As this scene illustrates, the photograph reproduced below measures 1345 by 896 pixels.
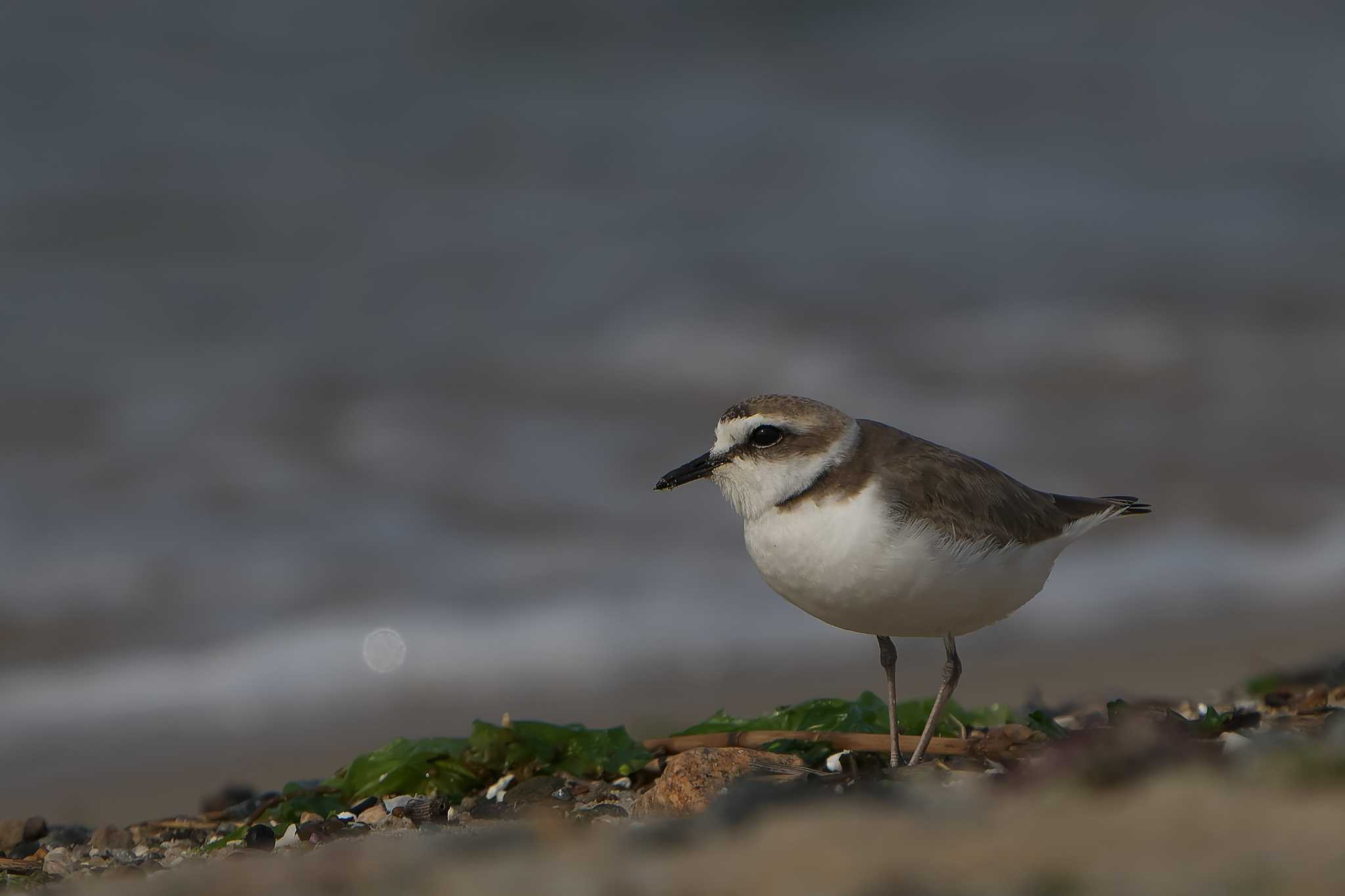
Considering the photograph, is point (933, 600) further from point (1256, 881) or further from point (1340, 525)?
point (1340, 525)

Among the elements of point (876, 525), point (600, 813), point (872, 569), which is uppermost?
point (876, 525)

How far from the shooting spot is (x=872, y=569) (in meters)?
Result: 4.43

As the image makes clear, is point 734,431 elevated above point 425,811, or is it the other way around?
point 734,431

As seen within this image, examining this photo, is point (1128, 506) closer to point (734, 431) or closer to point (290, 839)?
point (734, 431)

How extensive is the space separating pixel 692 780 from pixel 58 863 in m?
2.21

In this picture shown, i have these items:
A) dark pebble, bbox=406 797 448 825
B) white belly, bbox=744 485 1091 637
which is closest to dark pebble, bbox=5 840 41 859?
dark pebble, bbox=406 797 448 825

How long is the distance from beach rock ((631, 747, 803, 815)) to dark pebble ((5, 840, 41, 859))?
2.25 m

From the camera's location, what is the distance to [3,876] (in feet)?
14.8

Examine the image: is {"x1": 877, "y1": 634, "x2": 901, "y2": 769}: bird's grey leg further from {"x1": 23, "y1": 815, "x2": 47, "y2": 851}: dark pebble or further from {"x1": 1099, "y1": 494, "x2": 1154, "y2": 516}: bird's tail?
{"x1": 23, "y1": 815, "x2": 47, "y2": 851}: dark pebble

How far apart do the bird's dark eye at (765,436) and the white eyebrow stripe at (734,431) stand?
0.02 meters

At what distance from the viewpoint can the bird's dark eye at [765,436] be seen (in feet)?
15.7

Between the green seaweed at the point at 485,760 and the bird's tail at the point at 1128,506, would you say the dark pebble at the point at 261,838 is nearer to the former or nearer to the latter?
the green seaweed at the point at 485,760

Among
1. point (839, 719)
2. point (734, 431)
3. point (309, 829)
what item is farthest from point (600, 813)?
point (734, 431)

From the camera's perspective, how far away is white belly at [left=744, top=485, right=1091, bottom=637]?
445 centimetres
